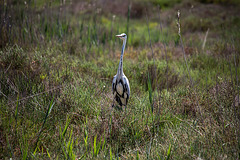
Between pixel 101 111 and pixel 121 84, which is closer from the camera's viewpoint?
pixel 101 111

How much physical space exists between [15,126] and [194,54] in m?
4.92

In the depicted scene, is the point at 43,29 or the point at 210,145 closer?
the point at 210,145

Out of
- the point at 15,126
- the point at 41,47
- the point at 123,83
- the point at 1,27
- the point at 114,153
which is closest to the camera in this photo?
the point at 15,126

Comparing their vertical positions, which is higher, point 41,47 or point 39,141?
point 41,47

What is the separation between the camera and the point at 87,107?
270 cm

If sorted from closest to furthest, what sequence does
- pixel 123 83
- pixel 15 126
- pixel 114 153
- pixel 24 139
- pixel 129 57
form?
pixel 24 139, pixel 15 126, pixel 114 153, pixel 123 83, pixel 129 57

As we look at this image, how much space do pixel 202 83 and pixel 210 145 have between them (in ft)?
7.81

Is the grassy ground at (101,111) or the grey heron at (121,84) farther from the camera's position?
the grey heron at (121,84)

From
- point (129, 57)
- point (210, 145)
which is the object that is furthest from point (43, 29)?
point (210, 145)

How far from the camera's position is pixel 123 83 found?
128 inches

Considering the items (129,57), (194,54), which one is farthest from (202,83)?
(129,57)

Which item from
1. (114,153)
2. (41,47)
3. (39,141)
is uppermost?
(41,47)

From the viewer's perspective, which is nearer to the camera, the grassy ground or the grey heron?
the grassy ground

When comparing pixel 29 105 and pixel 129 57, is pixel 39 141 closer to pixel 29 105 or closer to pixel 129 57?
pixel 29 105
